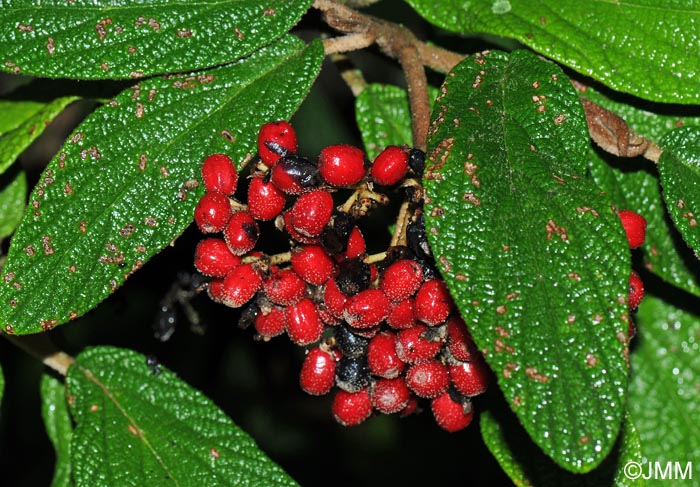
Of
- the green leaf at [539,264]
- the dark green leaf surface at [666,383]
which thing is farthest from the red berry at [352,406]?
the dark green leaf surface at [666,383]

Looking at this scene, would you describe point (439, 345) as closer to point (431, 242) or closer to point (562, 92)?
point (431, 242)

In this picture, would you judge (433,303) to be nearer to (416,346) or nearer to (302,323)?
(416,346)

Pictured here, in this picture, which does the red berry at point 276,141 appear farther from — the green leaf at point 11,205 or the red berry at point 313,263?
the green leaf at point 11,205

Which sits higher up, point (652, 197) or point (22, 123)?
point (22, 123)

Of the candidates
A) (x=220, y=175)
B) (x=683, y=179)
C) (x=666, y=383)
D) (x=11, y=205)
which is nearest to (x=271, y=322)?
(x=220, y=175)

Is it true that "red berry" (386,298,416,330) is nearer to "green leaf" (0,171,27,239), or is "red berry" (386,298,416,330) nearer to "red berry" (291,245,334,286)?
"red berry" (291,245,334,286)

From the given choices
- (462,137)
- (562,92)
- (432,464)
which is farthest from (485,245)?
(432,464)

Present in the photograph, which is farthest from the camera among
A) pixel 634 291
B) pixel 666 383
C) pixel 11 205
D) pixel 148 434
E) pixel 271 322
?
pixel 666 383
